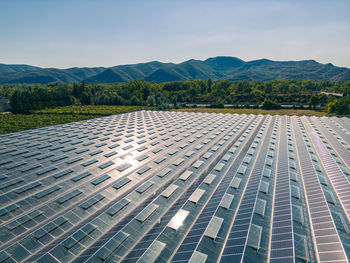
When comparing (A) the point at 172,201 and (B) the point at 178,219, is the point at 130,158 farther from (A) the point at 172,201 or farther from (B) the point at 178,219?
(B) the point at 178,219

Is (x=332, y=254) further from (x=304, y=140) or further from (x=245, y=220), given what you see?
(x=304, y=140)

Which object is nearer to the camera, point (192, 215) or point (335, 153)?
point (192, 215)

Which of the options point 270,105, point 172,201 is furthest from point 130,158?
point 270,105

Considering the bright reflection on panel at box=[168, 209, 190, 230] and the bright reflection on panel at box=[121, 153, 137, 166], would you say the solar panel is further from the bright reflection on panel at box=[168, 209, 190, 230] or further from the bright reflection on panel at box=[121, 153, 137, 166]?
the bright reflection on panel at box=[121, 153, 137, 166]

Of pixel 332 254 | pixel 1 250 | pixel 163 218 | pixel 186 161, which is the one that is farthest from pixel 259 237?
pixel 1 250

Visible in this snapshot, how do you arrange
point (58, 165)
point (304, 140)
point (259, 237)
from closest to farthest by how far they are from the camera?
point (259, 237) < point (58, 165) < point (304, 140)

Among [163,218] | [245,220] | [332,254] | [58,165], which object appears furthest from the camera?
[58,165]

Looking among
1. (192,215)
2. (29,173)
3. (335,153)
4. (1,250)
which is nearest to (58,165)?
(29,173)

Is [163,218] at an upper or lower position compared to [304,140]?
lower

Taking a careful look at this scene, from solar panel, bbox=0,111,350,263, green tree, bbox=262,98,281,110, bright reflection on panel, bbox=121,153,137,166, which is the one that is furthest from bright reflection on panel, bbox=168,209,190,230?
green tree, bbox=262,98,281,110
